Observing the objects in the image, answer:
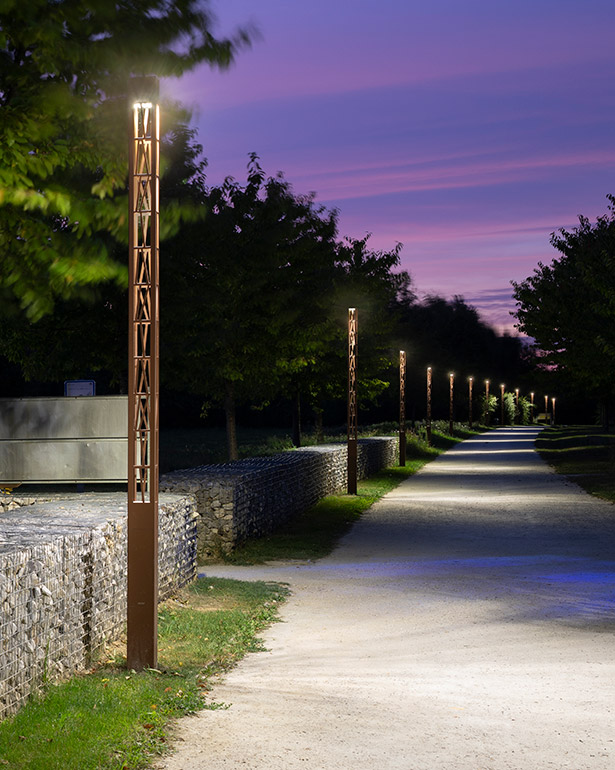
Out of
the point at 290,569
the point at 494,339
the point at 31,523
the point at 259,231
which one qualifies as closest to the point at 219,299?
the point at 259,231

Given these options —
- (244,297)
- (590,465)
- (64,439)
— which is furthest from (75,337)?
(590,465)

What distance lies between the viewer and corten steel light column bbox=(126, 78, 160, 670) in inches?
304

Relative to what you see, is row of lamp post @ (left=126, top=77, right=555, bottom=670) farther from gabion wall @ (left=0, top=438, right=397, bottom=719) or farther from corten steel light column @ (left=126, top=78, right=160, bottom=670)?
gabion wall @ (left=0, top=438, right=397, bottom=719)

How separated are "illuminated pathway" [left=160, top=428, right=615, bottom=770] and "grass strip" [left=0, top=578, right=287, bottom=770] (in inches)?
7.9

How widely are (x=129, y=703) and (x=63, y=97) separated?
433 centimetres

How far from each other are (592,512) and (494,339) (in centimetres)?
13297

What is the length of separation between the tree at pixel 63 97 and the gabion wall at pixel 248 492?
22.0ft

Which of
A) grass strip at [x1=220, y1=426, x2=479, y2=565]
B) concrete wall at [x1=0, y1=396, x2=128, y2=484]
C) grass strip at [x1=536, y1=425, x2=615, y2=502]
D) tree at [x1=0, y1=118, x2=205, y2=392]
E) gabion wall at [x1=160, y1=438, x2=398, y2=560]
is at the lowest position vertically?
grass strip at [x1=220, y1=426, x2=479, y2=565]

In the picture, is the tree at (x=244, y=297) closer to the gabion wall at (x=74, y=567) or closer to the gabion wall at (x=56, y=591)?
the gabion wall at (x=74, y=567)

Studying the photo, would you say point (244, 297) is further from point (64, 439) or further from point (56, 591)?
point (56, 591)

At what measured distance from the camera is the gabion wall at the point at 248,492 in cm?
1448

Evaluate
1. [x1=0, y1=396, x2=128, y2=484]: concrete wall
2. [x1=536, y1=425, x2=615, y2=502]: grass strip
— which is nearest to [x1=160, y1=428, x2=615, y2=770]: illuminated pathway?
[x1=0, y1=396, x2=128, y2=484]: concrete wall

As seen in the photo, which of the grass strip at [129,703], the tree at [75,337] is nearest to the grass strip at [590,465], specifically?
the tree at [75,337]

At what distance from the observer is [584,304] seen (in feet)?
108
